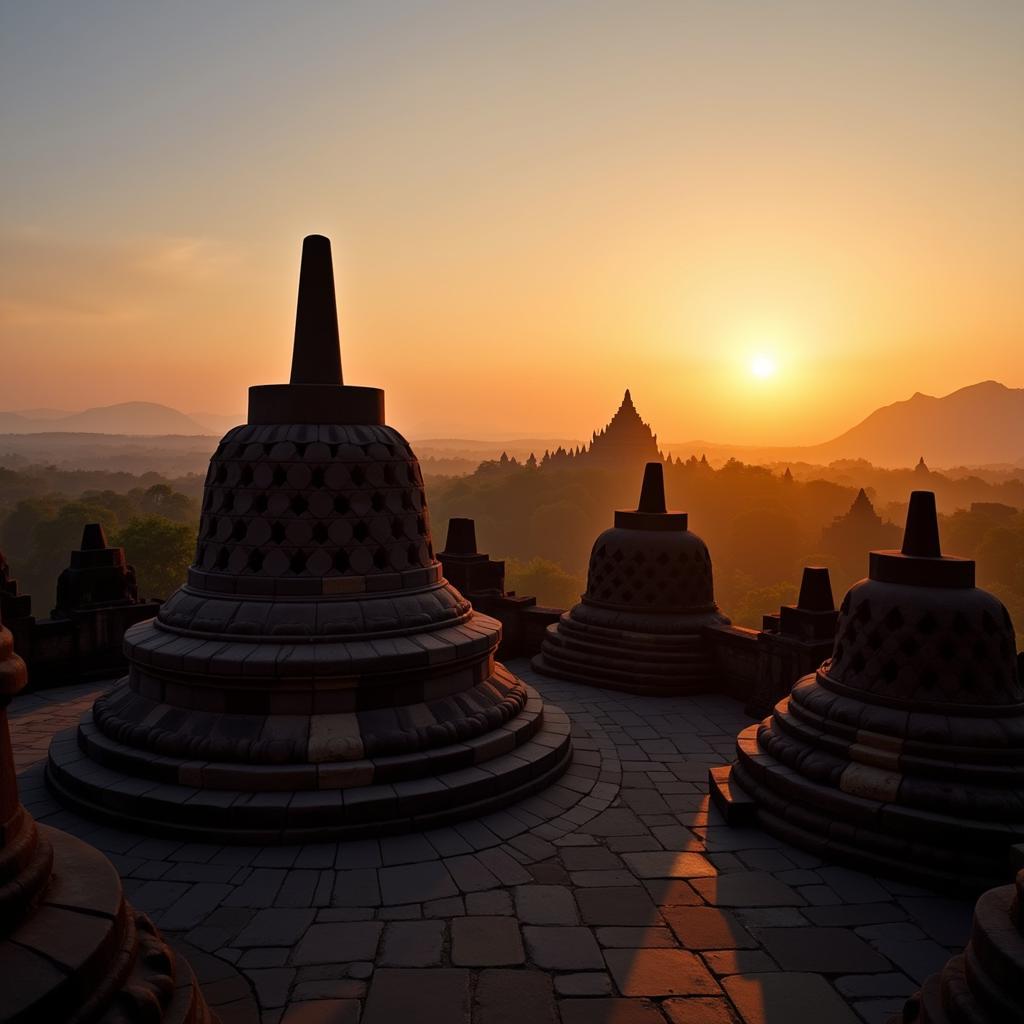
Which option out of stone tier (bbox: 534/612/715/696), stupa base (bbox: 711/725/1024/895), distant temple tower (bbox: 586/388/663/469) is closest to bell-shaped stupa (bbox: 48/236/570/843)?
stupa base (bbox: 711/725/1024/895)

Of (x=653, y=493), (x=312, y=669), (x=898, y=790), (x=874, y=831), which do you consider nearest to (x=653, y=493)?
(x=653, y=493)

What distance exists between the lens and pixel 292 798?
643 cm

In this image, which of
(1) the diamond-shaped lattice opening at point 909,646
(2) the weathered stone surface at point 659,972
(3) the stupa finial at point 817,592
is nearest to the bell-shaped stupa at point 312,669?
(2) the weathered stone surface at point 659,972

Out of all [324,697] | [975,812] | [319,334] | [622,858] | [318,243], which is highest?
[318,243]

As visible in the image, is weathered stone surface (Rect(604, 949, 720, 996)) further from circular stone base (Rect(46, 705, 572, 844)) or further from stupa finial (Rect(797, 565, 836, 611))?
stupa finial (Rect(797, 565, 836, 611))

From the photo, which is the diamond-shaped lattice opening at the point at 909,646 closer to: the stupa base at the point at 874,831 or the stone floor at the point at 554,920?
the stupa base at the point at 874,831

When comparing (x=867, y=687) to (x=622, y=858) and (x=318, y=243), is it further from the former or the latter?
(x=318, y=243)

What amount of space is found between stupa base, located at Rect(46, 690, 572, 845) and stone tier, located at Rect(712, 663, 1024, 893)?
93.7 inches

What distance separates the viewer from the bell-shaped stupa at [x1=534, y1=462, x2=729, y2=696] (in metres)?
11.4

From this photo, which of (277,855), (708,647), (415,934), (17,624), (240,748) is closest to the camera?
A: (415,934)

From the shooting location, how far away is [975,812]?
585cm

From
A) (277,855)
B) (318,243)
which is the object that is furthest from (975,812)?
(318,243)

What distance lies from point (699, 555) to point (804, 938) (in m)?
7.51

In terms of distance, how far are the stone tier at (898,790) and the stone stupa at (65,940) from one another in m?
4.96
